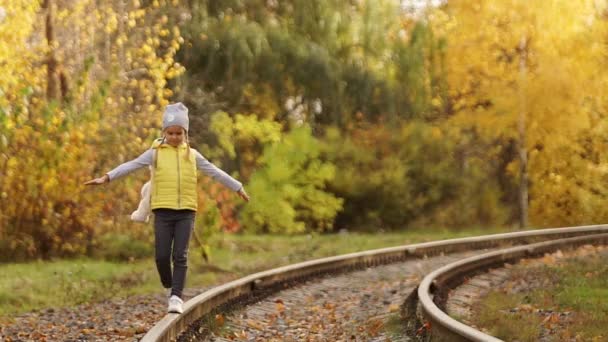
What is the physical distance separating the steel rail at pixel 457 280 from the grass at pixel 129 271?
3.04 m

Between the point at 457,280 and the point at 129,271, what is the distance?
4766 millimetres

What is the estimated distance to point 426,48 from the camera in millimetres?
27281

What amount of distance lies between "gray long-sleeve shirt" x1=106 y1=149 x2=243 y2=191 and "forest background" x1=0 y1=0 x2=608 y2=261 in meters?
8.28

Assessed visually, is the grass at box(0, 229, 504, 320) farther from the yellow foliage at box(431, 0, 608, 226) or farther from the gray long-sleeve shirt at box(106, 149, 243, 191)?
the yellow foliage at box(431, 0, 608, 226)

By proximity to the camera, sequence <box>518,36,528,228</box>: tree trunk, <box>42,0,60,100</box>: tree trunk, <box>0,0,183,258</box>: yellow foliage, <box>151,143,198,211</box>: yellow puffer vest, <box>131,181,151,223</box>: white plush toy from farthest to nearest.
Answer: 1. <box>518,36,528,228</box>: tree trunk
2. <box>42,0,60,100</box>: tree trunk
3. <box>0,0,183,258</box>: yellow foliage
4. <box>131,181,151,223</box>: white plush toy
5. <box>151,143,198,211</box>: yellow puffer vest

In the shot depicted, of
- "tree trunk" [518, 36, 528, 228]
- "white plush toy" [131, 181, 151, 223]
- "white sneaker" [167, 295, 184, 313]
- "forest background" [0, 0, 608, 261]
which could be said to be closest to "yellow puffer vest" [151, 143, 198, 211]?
"white plush toy" [131, 181, 151, 223]

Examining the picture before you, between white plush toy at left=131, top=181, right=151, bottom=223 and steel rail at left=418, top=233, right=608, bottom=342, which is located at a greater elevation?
white plush toy at left=131, top=181, right=151, bottom=223

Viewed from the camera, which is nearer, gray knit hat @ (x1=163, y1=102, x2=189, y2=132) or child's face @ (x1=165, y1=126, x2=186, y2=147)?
gray knit hat @ (x1=163, y1=102, x2=189, y2=132)

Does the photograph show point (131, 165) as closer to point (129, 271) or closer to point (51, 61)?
point (129, 271)

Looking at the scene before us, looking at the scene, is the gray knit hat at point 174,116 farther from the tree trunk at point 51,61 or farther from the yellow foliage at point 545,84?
the yellow foliage at point 545,84

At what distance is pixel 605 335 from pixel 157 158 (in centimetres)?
389

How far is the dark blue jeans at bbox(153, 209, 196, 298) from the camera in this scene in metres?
8.60

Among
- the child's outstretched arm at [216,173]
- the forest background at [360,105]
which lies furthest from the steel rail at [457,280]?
the forest background at [360,105]

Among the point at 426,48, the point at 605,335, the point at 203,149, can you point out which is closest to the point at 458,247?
the point at 203,149
